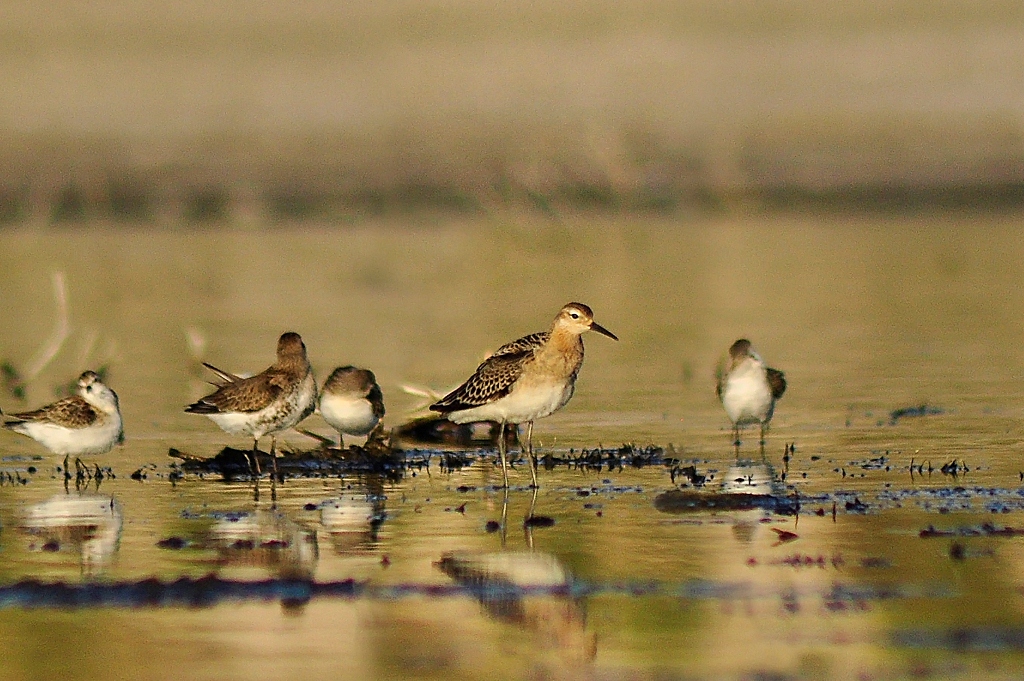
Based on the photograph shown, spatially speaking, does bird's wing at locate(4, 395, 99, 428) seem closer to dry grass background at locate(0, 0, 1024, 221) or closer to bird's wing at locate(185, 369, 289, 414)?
bird's wing at locate(185, 369, 289, 414)

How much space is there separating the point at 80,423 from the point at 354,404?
270cm

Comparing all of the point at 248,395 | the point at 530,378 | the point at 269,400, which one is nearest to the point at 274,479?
the point at 269,400

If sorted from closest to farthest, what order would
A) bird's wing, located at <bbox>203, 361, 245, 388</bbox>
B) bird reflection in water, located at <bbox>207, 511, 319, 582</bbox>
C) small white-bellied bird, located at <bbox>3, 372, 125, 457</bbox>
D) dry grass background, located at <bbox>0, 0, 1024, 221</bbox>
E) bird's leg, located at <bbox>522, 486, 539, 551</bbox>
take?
bird reflection in water, located at <bbox>207, 511, 319, 582</bbox>, bird's leg, located at <bbox>522, 486, 539, 551</bbox>, small white-bellied bird, located at <bbox>3, 372, 125, 457</bbox>, bird's wing, located at <bbox>203, 361, 245, 388</bbox>, dry grass background, located at <bbox>0, 0, 1024, 221</bbox>

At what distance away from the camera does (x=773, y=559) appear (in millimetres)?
11531

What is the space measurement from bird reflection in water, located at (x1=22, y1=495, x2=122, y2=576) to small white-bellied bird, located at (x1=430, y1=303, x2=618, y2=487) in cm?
321

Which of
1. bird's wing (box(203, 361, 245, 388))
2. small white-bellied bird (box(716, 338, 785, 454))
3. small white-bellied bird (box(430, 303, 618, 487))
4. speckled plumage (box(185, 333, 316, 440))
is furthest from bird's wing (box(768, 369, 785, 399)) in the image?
bird's wing (box(203, 361, 245, 388))

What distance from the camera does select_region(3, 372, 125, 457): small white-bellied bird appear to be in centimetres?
1567

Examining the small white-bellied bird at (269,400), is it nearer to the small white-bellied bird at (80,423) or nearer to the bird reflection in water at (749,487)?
the small white-bellied bird at (80,423)

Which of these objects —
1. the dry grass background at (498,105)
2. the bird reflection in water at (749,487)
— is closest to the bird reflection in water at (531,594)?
the bird reflection in water at (749,487)

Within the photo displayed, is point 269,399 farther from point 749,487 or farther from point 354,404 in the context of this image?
point 749,487

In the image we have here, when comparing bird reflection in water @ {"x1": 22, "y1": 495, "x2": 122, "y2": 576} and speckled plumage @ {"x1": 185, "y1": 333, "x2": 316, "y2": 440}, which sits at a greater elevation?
speckled plumage @ {"x1": 185, "y1": 333, "x2": 316, "y2": 440}

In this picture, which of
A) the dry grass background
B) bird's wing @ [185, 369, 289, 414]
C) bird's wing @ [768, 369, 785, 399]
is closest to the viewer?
bird's wing @ [185, 369, 289, 414]

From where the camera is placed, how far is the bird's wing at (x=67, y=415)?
51.4ft

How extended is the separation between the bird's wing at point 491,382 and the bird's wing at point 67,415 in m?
2.95
